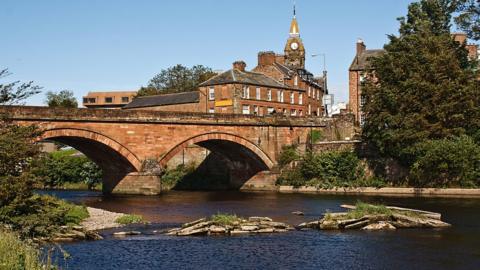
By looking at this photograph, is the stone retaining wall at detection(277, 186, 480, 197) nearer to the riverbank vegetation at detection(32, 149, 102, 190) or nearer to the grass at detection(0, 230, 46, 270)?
the riverbank vegetation at detection(32, 149, 102, 190)

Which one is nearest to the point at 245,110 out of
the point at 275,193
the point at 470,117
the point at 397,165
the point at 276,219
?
the point at 275,193

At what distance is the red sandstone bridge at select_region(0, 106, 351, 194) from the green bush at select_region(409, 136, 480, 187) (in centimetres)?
1608

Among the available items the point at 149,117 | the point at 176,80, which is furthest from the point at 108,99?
the point at 149,117

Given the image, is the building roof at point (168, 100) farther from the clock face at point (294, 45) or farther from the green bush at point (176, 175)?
the clock face at point (294, 45)

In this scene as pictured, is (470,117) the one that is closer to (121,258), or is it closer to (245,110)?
(245,110)

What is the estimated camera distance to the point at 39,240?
82.3 feet

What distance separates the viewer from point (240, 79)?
7831 cm

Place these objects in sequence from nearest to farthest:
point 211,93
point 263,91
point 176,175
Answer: point 176,175, point 211,93, point 263,91

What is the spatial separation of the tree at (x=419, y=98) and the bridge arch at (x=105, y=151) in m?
21.2

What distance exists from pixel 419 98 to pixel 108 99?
11891 cm

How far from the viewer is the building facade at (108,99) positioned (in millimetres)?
159625

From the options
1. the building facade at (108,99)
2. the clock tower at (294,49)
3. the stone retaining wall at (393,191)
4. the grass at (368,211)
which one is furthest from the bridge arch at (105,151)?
the building facade at (108,99)

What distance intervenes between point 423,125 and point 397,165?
5.38 m

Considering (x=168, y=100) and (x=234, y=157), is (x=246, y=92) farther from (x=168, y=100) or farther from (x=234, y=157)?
(x=168, y=100)
